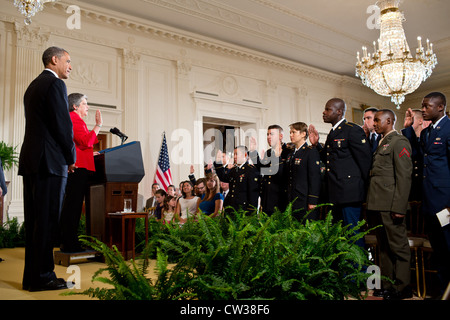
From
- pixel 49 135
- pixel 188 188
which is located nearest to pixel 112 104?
pixel 188 188

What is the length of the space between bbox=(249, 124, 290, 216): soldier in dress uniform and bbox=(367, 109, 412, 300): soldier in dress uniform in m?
1.06

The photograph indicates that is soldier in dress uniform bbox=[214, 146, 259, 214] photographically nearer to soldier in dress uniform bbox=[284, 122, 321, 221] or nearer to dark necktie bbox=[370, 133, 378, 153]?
soldier in dress uniform bbox=[284, 122, 321, 221]

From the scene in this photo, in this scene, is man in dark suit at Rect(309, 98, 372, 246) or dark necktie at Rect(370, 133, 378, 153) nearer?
man in dark suit at Rect(309, 98, 372, 246)

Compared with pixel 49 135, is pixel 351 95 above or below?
above

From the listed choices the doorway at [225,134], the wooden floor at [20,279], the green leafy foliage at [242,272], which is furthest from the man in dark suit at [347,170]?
the doorway at [225,134]

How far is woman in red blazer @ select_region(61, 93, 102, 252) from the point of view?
336cm

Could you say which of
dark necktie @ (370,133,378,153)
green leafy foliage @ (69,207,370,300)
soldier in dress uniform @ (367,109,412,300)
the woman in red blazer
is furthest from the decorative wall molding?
green leafy foliage @ (69,207,370,300)

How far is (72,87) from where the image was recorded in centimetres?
740

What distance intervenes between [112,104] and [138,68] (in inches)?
40.6

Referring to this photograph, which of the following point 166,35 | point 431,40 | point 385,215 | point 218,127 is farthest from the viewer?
point 218,127

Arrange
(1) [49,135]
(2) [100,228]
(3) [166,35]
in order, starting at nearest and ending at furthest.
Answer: (1) [49,135] → (2) [100,228] → (3) [166,35]
